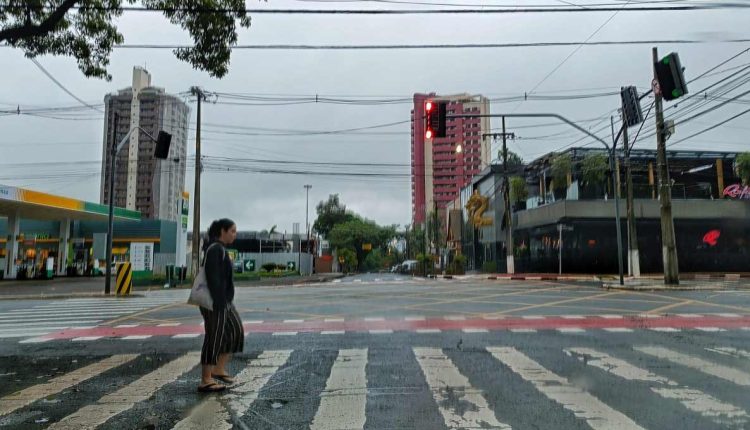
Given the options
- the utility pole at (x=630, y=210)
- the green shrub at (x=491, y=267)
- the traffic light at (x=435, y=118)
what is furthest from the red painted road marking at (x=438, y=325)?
the green shrub at (x=491, y=267)

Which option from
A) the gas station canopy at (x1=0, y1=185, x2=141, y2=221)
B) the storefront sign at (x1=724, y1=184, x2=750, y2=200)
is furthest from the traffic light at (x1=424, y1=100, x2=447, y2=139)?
the storefront sign at (x1=724, y1=184, x2=750, y2=200)

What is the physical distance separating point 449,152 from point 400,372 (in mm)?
67194

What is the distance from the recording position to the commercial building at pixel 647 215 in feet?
111

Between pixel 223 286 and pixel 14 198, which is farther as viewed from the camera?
pixel 14 198

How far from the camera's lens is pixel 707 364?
6.64 metres

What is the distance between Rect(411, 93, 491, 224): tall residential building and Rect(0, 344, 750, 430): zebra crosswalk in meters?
16.0

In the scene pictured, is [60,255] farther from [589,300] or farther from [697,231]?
[697,231]

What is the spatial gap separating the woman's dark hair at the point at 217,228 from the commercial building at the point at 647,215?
97.5 feet

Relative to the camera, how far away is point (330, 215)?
310 ft

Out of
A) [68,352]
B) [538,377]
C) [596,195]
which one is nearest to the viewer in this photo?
[538,377]

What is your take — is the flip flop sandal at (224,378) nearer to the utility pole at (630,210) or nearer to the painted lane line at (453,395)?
the painted lane line at (453,395)

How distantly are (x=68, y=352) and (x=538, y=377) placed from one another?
22.6 ft

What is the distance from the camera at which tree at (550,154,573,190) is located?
1352 inches

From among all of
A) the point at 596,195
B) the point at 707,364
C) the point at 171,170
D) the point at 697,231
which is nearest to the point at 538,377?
the point at 707,364
